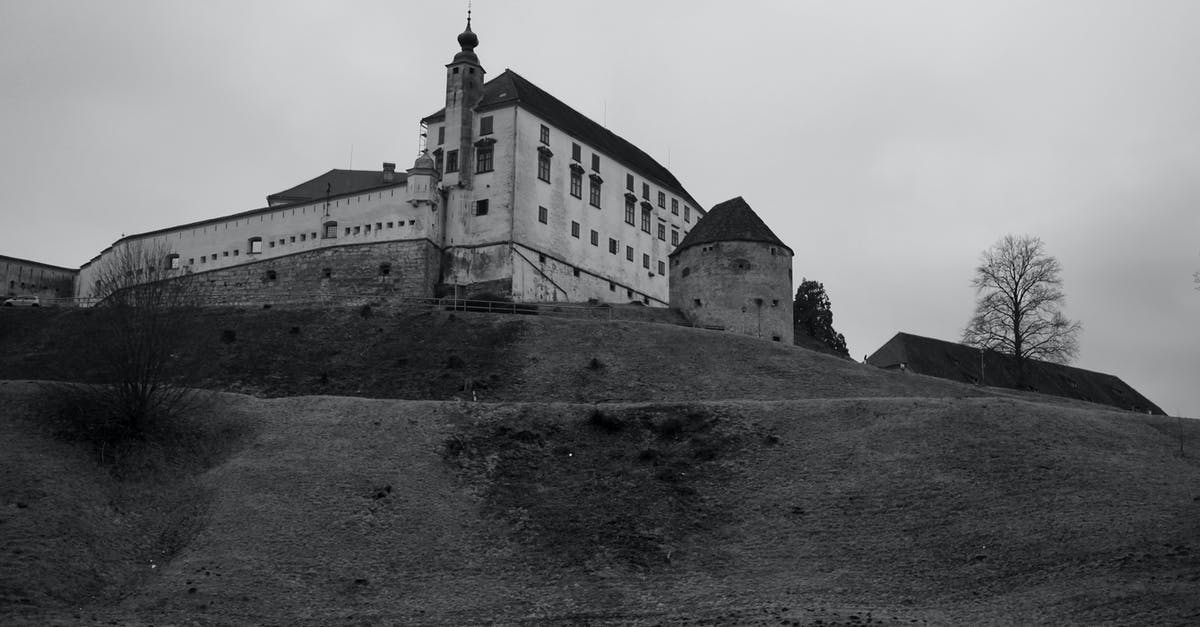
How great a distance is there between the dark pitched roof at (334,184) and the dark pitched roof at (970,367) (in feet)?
125

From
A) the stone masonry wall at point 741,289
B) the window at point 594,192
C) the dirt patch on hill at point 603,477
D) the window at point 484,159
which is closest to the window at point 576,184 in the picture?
the window at point 594,192

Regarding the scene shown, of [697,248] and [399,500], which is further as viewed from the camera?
[697,248]

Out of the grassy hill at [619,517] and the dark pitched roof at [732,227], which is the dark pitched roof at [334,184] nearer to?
the dark pitched roof at [732,227]

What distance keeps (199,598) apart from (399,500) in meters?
7.66

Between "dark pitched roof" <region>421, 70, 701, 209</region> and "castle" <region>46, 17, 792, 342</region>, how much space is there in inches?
8.4

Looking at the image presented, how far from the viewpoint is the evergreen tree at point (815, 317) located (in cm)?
8747

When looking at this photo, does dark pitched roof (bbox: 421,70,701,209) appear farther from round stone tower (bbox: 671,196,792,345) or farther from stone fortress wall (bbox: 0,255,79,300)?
stone fortress wall (bbox: 0,255,79,300)

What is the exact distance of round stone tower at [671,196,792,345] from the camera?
6656 cm

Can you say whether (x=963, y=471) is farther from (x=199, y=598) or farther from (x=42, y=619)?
(x=42, y=619)

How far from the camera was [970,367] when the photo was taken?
278ft

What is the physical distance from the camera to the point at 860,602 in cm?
2852

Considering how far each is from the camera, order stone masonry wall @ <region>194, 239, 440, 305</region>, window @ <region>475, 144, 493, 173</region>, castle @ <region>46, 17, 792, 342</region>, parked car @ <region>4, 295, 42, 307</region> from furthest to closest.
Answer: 1. window @ <region>475, 144, 493, 173</region>
2. stone masonry wall @ <region>194, 239, 440, 305</region>
3. parked car @ <region>4, 295, 42, 307</region>
4. castle @ <region>46, 17, 792, 342</region>

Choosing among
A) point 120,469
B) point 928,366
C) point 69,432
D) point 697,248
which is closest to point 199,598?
point 120,469

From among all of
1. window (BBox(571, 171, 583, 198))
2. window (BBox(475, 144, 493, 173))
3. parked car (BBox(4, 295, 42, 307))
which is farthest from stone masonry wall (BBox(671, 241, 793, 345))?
parked car (BBox(4, 295, 42, 307))
